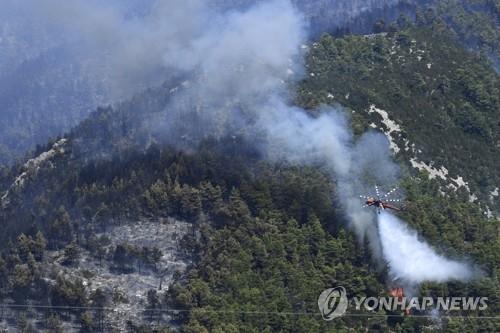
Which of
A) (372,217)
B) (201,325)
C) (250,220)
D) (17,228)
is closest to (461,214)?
(372,217)

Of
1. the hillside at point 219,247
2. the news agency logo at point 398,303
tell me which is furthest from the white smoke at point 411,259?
the news agency logo at point 398,303

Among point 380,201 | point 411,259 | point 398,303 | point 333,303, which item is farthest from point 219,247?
point 411,259

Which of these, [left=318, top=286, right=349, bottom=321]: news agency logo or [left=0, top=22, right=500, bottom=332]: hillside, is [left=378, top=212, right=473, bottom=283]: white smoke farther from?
[left=318, top=286, right=349, bottom=321]: news agency logo

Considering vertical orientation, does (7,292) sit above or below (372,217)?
below

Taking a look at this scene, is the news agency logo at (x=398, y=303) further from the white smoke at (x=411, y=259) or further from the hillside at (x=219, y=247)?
the white smoke at (x=411, y=259)

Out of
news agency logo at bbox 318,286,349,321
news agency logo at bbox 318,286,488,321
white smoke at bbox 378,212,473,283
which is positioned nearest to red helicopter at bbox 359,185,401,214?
white smoke at bbox 378,212,473,283

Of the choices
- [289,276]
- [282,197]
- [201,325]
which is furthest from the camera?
[282,197]

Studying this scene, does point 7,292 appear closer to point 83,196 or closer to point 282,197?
point 83,196
